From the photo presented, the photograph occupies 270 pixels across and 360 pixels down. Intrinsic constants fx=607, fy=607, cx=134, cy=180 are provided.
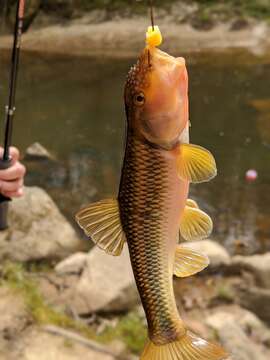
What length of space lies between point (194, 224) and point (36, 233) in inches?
215

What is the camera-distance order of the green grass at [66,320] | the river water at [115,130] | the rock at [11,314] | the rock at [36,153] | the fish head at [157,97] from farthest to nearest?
the rock at [36,153] → the river water at [115,130] → the green grass at [66,320] → the rock at [11,314] → the fish head at [157,97]

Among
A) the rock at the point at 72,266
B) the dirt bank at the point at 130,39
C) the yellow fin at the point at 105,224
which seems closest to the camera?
the yellow fin at the point at 105,224

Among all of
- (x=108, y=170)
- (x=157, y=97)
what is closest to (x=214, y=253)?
(x=108, y=170)

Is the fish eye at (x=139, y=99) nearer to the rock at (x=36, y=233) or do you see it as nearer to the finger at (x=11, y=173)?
the finger at (x=11, y=173)

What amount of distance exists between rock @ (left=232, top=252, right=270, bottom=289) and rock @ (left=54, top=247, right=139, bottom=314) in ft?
5.08

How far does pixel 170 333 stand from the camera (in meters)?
1.75

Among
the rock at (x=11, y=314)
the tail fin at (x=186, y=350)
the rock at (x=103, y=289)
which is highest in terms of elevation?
the tail fin at (x=186, y=350)

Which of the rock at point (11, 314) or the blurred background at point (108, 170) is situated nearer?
the rock at point (11, 314)

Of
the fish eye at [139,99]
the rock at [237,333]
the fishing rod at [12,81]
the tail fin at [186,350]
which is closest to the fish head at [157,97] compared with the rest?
the fish eye at [139,99]

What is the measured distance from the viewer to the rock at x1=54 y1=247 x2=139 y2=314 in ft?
18.0

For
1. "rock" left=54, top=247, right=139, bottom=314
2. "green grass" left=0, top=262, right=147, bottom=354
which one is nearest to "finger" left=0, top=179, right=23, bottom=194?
"green grass" left=0, top=262, right=147, bottom=354

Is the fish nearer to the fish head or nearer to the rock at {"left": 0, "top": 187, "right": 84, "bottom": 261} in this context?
the fish head

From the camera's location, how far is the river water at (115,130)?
8820mm

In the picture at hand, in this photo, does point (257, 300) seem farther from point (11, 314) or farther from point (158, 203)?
point (158, 203)
